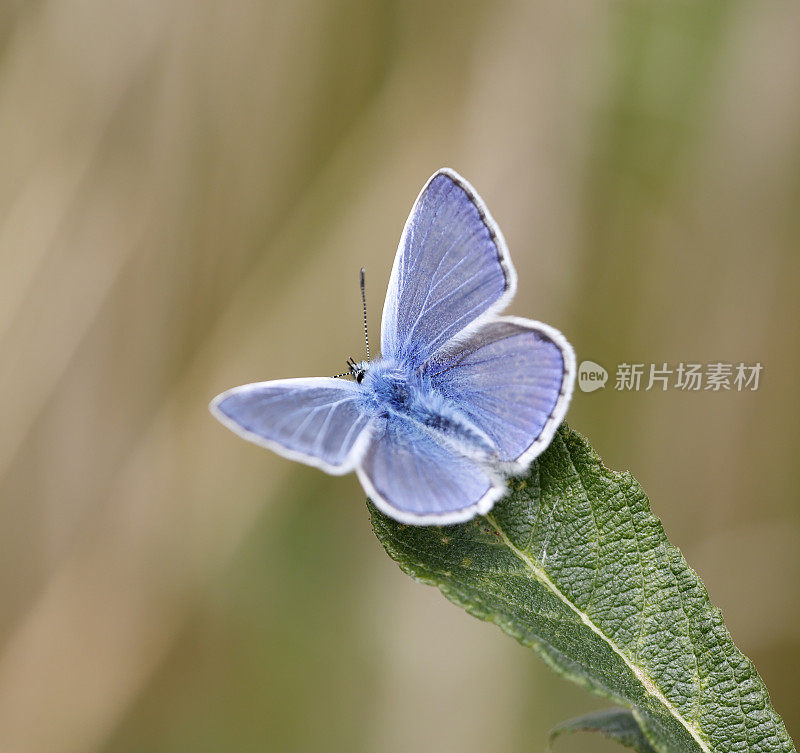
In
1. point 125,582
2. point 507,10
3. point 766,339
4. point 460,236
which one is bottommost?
point 125,582

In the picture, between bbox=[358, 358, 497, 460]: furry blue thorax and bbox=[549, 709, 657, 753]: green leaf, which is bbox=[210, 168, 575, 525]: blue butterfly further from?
bbox=[549, 709, 657, 753]: green leaf

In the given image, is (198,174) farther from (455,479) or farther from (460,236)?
(455,479)

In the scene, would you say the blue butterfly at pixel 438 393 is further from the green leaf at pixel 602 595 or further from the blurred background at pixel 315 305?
the blurred background at pixel 315 305

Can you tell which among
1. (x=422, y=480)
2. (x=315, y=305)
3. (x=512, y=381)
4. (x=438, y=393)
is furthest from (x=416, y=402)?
(x=315, y=305)

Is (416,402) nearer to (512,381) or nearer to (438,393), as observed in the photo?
(438,393)

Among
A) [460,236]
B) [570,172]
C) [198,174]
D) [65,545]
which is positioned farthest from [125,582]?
[570,172]

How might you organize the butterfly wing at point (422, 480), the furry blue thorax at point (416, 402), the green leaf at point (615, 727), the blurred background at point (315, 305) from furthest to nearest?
the blurred background at point (315, 305)
the furry blue thorax at point (416, 402)
the butterfly wing at point (422, 480)
the green leaf at point (615, 727)

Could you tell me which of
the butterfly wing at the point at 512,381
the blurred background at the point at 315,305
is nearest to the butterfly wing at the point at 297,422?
the butterfly wing at the point at 512,381

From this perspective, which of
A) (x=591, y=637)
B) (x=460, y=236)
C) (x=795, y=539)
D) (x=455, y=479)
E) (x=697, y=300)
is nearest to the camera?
(x=591, y=637)
